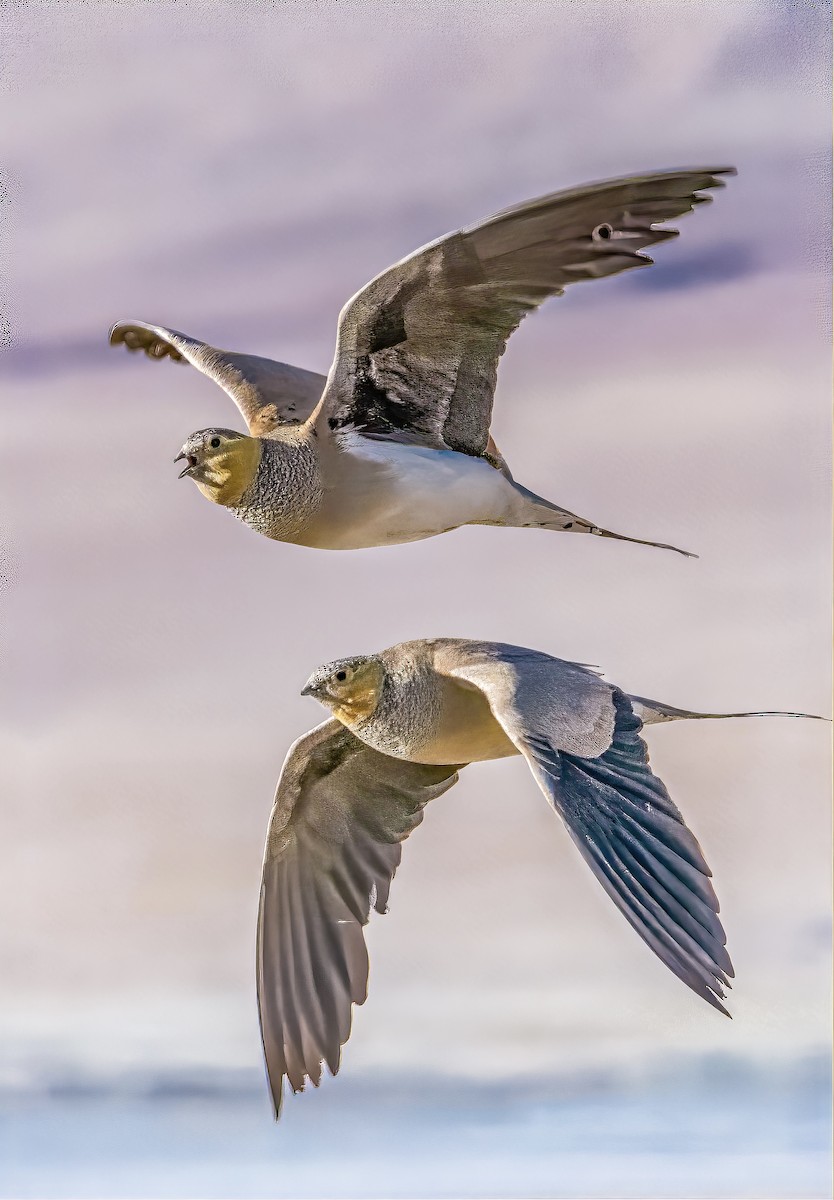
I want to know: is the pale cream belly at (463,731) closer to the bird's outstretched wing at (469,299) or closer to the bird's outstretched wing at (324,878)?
the bird's outstretched wing at (324,878)

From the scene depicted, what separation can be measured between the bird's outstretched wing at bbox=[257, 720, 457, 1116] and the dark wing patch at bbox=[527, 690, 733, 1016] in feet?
4.51

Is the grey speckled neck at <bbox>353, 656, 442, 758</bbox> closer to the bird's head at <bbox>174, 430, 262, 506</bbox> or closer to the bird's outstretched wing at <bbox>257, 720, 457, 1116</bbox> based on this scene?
the bird's outstretched wing at <bbox>257, 720, 457, 1116</bbox>

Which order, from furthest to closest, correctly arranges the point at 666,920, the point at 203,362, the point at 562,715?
1. the point at 203,362
2. the point at 562,715
3. the point at 666,920

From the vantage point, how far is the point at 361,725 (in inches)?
270

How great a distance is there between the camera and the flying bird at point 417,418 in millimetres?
6785

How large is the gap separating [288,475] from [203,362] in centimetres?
129

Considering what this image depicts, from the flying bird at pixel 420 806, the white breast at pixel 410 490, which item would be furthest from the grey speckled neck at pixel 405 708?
the white breast at pixel 410 490

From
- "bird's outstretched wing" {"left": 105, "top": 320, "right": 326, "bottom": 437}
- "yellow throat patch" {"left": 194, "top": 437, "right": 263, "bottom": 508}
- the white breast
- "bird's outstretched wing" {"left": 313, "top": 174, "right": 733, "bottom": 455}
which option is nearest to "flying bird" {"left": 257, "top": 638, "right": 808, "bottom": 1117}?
the white breast

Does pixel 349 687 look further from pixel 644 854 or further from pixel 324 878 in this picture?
pixel 644 854

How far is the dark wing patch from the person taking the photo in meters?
5.71

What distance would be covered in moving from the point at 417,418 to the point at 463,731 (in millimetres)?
1106

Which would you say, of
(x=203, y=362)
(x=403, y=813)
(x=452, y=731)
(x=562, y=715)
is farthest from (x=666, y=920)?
(x=203, y=362)

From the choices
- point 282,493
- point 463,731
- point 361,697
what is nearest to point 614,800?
point 463,731

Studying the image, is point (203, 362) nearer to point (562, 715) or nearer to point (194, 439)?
point (194, 439)
